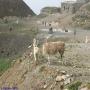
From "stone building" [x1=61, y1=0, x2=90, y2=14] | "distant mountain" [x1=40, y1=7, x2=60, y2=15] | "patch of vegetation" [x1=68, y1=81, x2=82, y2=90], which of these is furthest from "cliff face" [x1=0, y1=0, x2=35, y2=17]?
"patch of vegetation" [x1=68, y1=81, x2=82, y2=90]

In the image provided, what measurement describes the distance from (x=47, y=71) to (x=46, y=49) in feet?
8.32

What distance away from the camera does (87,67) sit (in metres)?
28.1

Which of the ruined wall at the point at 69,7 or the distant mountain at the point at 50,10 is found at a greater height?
the ruined wall at the point at 69,7

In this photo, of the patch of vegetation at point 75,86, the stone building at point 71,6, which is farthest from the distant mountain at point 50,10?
the patch of vegetation at point 75,86

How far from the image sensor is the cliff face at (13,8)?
163625mm

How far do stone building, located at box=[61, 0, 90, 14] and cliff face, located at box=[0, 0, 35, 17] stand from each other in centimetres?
3172

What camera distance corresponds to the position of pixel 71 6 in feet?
406

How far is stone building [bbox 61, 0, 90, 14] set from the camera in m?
120

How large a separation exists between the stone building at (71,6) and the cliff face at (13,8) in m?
31.7

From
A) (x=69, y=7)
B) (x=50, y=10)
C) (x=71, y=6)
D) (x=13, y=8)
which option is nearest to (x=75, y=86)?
(x=71, y=6)

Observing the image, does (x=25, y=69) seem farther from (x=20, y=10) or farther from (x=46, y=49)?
A: (x=20, y=10)

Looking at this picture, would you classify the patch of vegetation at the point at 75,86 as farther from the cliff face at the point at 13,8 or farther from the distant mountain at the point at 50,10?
the cliff face at the point at 13,8

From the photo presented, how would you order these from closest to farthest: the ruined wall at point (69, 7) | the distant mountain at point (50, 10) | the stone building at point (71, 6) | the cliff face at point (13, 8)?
the ruined wall at point (69, 7) → the stone building at point (71, 6) → the distant mountain at point (50, 10) → the cliff face at point (13, 8)

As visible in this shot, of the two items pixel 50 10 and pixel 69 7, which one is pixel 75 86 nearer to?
pixel 69 7
